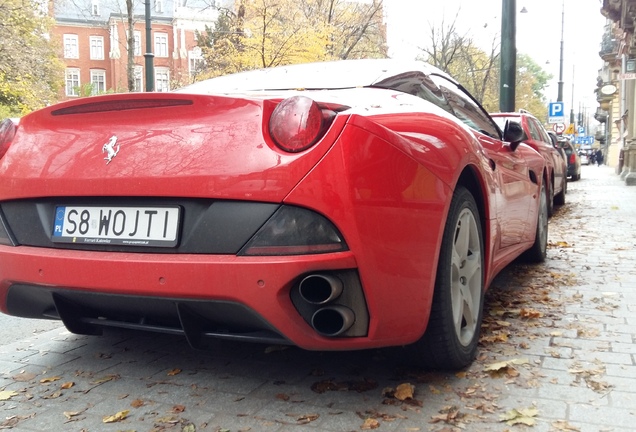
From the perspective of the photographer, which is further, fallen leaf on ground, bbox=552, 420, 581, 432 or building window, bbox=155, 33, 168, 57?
building window, bbox=155, 33, 168, 57

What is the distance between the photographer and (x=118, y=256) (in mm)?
2541

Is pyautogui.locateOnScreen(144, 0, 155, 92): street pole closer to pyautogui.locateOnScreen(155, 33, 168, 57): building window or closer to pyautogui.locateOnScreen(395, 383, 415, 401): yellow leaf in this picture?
pyautogui.locateOnScreen(395, 383, 415, 401): yellow leaf

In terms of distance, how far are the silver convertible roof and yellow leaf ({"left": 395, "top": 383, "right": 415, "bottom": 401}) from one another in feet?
4.28

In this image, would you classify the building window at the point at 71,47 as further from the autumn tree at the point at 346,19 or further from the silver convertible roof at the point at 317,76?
the silver convertible roof at the point at 317,76

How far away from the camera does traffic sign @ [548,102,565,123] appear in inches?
1089

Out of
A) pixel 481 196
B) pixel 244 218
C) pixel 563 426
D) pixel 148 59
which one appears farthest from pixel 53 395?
pixel 148 59

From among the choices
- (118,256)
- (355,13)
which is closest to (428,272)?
(118,256)

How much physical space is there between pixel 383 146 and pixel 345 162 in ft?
0.69

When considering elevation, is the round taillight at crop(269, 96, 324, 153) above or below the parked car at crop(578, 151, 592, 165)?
above

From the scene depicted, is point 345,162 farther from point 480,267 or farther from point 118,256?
point 480,267

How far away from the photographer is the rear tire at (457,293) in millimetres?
2791

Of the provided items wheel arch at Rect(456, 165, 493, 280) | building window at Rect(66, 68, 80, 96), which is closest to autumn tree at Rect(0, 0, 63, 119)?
wheel arch at Rect(456, 165, 493, 280)

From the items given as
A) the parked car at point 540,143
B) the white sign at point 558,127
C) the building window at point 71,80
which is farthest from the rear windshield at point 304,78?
the building window at point 71,80

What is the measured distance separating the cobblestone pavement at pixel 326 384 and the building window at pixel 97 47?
70.3 m
